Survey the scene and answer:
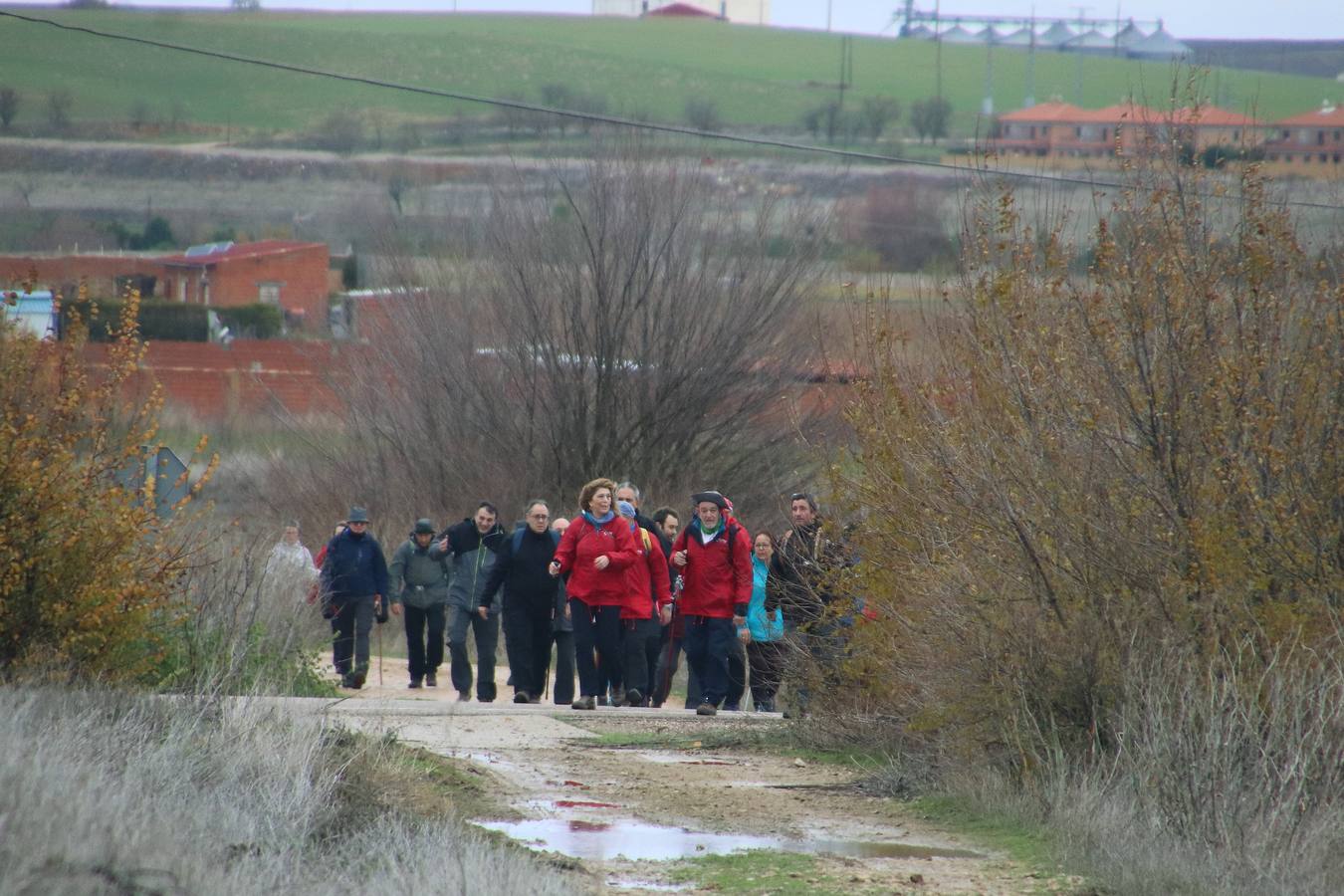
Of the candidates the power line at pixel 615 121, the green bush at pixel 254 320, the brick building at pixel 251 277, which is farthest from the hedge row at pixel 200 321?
the power line at pixel 615 121

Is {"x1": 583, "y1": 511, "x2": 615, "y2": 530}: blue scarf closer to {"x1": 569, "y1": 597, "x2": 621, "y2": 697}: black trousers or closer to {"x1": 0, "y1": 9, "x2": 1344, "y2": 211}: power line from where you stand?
{"x1": 569, "y1": 597, "x2": 621, "y2": 697}: black trousers

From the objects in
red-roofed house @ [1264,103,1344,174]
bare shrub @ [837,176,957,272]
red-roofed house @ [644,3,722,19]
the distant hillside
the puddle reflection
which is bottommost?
the puddle reflection

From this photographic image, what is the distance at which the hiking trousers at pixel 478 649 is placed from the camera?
13.9m

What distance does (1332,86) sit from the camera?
193 feet

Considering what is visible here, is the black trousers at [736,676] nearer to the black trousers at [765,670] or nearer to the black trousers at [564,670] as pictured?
the black trousers at [765,670]

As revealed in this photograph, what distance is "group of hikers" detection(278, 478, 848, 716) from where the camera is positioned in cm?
1219

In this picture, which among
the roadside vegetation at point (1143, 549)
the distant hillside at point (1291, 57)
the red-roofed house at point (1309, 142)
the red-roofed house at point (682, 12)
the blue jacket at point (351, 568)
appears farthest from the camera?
the red-roofed house at point (682, 12)

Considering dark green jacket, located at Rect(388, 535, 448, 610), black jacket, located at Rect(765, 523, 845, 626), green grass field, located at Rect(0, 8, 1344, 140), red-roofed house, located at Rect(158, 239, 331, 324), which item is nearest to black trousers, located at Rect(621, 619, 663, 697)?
black jacket, located at Rect(765, 523, 845, 626)

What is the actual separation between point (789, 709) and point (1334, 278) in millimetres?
4601

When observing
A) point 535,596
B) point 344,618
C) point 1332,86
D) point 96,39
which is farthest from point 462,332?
point 1332,86

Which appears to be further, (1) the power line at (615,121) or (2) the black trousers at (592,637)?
(2) the black trousers at (592,637)

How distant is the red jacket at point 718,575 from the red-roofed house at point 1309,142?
8307mm

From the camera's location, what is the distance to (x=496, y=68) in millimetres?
103188

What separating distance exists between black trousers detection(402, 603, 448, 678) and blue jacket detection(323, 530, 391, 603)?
862 millimetres
